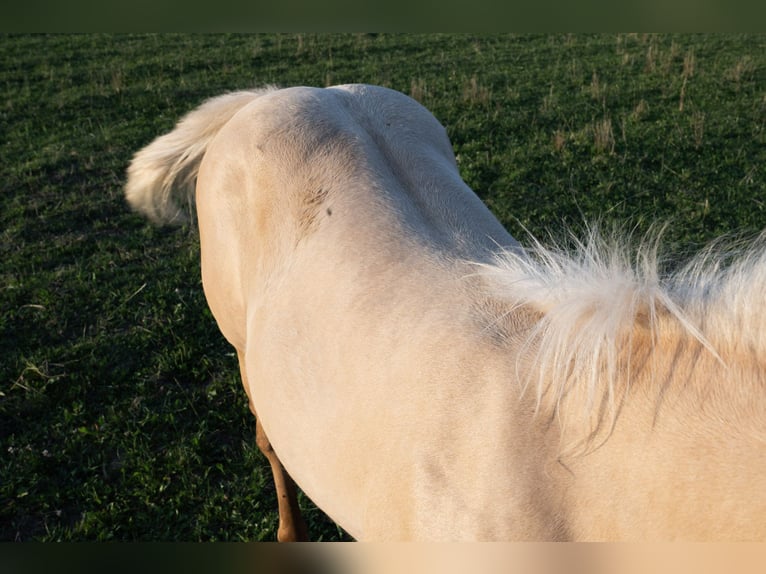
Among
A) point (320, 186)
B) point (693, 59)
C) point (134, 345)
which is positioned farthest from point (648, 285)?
point (693, 59)

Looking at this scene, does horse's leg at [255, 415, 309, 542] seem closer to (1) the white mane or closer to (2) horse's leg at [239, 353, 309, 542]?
(2) horse's leg at [239, 353, 309, 542]

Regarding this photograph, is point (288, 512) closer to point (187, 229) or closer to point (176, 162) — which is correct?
point (176, 162)

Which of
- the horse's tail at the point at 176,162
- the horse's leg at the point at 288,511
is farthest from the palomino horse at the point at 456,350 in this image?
the horse's leg at the point at 288,511

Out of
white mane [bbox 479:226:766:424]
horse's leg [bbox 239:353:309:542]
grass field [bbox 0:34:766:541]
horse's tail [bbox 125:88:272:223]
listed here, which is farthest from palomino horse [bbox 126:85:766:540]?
grass field [bbox 0:34:766:541]

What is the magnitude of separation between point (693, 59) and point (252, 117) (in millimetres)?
9104

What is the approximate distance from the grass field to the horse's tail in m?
1.13

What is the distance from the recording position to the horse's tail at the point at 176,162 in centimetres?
297

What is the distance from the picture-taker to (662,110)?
8.08 metres

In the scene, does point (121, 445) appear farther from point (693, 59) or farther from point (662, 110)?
point (693, 59)

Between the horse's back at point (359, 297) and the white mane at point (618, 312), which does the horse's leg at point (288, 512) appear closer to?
the horse's back at point (359, 297)

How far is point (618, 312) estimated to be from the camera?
1.37 meters

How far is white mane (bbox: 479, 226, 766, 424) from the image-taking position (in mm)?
1238

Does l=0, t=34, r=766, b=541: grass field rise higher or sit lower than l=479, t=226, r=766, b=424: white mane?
lower

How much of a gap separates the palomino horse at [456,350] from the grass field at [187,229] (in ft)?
3.44
